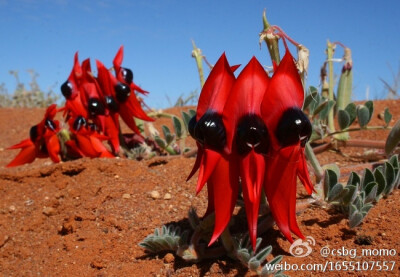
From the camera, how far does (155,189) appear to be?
6.52 feet

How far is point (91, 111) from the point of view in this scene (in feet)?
8.43

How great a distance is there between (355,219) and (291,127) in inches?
19.7

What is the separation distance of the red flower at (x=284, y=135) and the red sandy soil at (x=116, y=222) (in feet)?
0.97

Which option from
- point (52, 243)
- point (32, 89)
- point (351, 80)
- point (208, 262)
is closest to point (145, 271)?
point (208, 262)

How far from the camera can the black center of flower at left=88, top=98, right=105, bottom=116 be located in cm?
254

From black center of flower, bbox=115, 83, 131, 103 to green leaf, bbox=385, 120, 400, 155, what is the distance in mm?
1287

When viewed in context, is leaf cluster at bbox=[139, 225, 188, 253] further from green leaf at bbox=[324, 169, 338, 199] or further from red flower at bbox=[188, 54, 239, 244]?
green leaf at bbox=[324, 169, 338, 199]

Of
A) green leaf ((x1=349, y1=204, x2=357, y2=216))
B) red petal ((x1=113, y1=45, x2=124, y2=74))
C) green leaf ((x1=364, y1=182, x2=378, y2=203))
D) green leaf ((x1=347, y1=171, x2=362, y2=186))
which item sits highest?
red petal ((x1=113, y1=45, x2=124, y2=74))

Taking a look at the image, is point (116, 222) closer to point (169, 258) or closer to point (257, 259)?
point (169, 258)

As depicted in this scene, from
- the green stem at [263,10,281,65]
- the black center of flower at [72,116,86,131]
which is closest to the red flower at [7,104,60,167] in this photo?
the black center of flower at [72,116,86,131]

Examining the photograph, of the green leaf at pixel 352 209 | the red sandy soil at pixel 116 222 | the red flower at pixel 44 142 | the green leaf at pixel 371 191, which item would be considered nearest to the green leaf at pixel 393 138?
the red sandy soil at pixel 116 222

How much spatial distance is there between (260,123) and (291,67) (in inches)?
5.7

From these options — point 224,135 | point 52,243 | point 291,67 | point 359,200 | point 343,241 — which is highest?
point 291,67

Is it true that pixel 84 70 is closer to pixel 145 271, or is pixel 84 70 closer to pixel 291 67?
pixel 145 271
